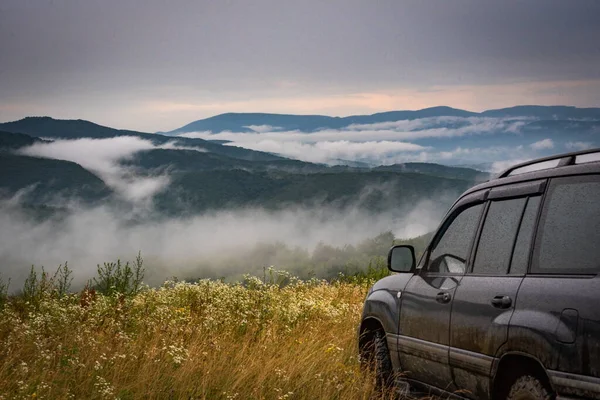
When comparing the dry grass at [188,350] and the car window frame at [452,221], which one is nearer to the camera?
the car window frame at [452,221]

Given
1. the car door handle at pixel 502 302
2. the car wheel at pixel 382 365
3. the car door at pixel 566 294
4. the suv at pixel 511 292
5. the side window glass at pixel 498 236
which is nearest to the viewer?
the car door at pixel 566 294

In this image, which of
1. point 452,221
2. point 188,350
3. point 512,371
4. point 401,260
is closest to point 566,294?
point 512,371

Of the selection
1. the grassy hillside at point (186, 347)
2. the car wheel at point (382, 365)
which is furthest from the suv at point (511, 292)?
the grassy hillside at point (186, 347)

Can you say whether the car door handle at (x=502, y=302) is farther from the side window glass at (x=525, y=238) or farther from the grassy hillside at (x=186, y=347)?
the grassy hillside at (x=186, y=347)

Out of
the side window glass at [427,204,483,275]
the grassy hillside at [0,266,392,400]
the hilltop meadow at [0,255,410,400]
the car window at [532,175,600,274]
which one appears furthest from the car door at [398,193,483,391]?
the car window at [532,175,600,274]

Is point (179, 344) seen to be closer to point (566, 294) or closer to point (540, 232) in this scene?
point (540, 232)

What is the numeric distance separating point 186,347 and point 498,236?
162 inches

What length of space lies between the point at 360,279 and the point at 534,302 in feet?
38.9

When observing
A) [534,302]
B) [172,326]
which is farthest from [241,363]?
[534,302]

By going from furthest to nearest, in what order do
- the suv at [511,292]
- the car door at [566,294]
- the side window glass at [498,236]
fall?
the side window glass at [498,236]
the suv at [511,292]
the car door at [566,294]

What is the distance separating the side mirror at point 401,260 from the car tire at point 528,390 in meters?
1.95

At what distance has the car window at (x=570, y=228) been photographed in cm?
427

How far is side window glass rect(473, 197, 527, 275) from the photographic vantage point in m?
5.07

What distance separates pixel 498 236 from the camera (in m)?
5.28
